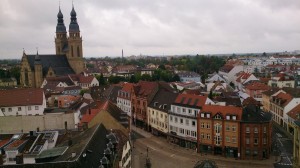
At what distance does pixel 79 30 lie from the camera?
15025 centimetres

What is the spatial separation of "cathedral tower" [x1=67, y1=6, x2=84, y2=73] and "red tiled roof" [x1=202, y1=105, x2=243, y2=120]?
335 ft

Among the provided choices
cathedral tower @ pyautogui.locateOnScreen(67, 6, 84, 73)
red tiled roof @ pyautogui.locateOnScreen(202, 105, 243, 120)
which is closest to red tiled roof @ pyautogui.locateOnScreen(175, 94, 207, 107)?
red tiled roof @ pyautogui.locateOnScreen(202, 105, 243, 120)

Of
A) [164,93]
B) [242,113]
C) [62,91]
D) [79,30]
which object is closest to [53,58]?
[79,30]

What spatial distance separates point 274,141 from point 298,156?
93.9 ft

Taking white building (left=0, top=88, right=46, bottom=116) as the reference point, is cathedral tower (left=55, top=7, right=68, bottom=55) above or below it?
above

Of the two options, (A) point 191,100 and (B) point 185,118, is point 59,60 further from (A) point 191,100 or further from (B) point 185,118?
(B) point 185,118

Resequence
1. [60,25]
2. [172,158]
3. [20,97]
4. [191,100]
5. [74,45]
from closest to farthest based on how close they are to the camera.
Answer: [172,158]
[20,97]
[191,100]
[74,45]
[60,25]

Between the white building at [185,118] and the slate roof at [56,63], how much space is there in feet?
297

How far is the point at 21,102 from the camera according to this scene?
61250 mm

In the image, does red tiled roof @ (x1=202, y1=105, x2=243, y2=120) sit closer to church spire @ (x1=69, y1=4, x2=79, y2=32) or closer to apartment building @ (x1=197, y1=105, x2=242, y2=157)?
apartment building @ (x1=197, y1=105, x2=242, y2=157)

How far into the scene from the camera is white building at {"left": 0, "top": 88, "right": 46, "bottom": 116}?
198ft

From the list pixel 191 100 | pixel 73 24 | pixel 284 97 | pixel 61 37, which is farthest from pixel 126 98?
pixel 61 37

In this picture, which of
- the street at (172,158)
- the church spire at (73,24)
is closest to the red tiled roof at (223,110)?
the street at (172,158)

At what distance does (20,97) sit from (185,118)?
3033 centimetres
